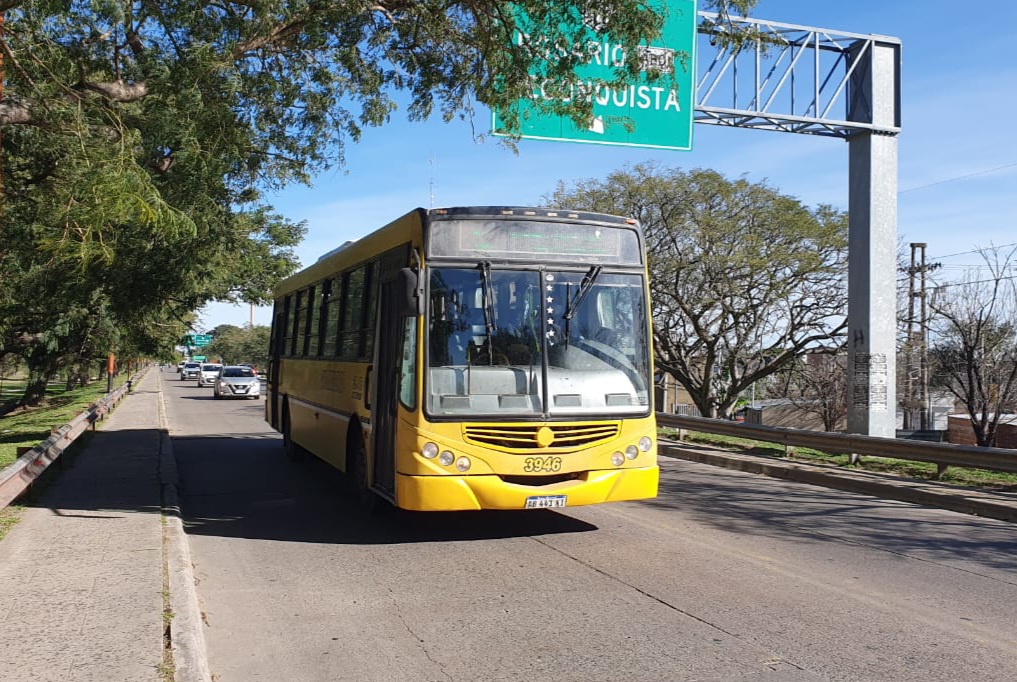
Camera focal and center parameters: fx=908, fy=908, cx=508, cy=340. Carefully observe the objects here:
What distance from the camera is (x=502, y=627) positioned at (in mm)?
5957

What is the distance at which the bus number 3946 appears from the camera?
8.19 m

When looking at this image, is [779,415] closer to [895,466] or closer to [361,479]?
[895,466]

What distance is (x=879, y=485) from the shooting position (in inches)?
480

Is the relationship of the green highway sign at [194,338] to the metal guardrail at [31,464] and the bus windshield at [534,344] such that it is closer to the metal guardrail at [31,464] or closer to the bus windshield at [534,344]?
the metal guardrail at [31,464]

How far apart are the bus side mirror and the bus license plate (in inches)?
77.2

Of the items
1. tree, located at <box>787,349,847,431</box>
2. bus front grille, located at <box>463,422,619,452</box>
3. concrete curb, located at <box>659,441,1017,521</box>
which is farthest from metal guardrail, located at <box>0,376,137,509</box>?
tree, located at <box>787,349,847,431</box>

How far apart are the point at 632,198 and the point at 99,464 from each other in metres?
18.9

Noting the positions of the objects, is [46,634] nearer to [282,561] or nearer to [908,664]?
[282,561]

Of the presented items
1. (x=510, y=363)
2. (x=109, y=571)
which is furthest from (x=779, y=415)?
(x=109, y=571)

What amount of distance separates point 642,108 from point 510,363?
7.67m

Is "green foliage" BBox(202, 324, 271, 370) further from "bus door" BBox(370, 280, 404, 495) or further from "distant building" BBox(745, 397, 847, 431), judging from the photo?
"bus door" BBox(370, 280, 404, 495)

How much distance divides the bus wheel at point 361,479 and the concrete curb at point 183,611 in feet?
6.27

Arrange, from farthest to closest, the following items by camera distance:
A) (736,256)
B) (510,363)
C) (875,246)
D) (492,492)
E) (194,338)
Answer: (194,338)
(736,256)
(875,246)
(510,363)
(492,492)

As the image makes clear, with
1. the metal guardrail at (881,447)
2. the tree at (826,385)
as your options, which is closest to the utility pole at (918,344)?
the tree at (826,385)
